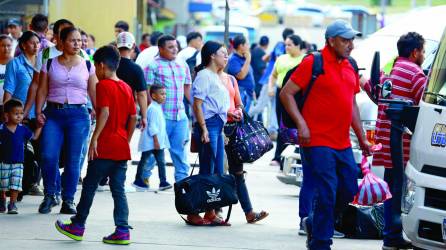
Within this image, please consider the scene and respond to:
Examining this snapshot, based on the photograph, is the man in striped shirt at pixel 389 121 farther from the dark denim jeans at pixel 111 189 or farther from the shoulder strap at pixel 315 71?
the dark denim jeans at pixel 111 189

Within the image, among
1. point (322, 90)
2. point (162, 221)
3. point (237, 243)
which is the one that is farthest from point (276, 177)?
point (322, 90)

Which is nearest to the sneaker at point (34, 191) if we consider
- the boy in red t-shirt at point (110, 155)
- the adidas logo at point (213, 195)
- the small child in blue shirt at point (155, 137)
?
the small child in blue shirt at point (155, 137)

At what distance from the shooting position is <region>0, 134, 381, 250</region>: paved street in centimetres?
1091

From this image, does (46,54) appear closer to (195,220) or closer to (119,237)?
(195,220)

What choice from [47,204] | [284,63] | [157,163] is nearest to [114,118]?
[47,204]

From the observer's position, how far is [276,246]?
1110 cm

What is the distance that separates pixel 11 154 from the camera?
12625 mm

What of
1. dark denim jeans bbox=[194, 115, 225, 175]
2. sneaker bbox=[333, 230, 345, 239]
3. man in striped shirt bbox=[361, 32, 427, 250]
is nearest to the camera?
man in striped shirt bbox=[361, 32, 427, 250]

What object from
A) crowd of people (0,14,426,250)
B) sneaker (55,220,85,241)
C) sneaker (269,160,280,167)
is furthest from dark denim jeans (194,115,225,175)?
sneaker (269,160,280,167)

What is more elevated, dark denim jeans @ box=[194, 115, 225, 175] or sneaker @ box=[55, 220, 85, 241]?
dark denim jeans @ box=[194, 115, 225, 175]

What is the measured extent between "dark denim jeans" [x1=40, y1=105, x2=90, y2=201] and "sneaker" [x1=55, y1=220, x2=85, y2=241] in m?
1.73

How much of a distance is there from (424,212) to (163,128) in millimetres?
6407

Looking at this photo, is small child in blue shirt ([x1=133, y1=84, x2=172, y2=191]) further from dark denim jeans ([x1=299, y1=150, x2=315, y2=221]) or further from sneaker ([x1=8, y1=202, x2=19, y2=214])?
dark denim jeans ([x1=299, y1=150, x2=315, y2=221])

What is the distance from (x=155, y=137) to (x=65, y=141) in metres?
2.85
